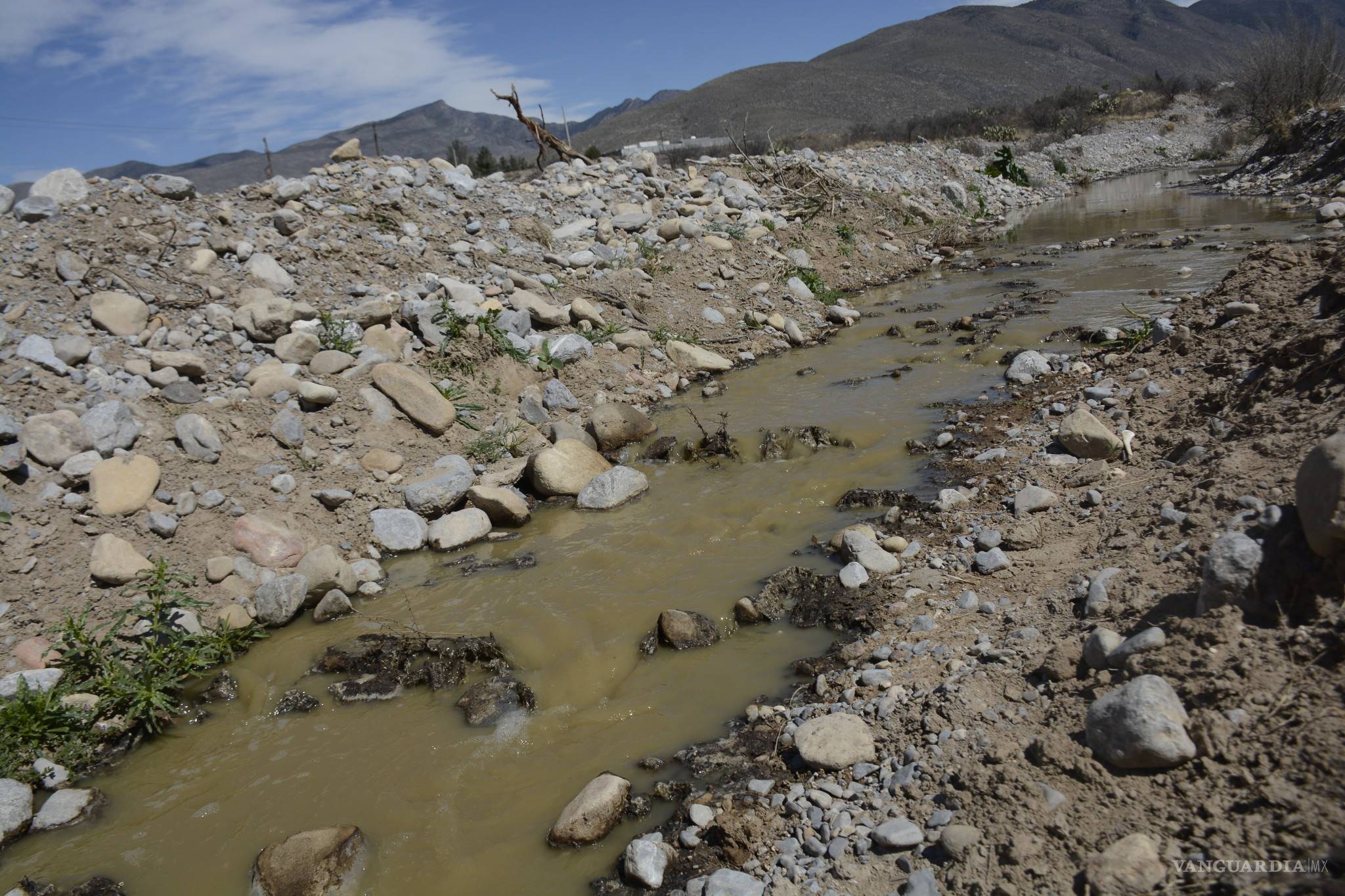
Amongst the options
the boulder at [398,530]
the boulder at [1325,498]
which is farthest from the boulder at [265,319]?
the boulder at [1325,498]

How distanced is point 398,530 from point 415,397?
1.55 meters

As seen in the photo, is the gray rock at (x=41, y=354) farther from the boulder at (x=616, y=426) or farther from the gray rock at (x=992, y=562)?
the gray rock at (x=992, y=562)

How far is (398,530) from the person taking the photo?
6.04 metres

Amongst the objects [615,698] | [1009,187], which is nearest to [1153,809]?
[615,698]

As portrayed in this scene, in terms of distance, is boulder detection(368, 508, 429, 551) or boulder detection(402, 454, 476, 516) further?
boulder detection(402, 454, 476, 516)

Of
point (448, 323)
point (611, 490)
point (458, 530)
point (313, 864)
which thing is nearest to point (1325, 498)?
point (313, 864)

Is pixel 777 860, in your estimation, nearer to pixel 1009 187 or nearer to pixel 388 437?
pixel 388 437

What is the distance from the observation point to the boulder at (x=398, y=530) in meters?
5.99

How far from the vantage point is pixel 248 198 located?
943cm

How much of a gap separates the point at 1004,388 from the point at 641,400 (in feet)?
12.3

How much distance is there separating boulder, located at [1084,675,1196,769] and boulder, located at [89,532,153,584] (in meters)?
5.54

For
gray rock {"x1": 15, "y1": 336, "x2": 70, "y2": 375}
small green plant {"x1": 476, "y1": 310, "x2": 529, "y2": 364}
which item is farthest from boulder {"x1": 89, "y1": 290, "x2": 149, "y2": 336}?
small green plant {"x1": 476, "y1": 310, "x2": 529, "y2": 364}

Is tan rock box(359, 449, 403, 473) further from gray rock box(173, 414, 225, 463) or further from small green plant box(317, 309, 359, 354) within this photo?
small green plant box(317, 309, 359, 354)

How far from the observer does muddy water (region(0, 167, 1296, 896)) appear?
10.8 ft
